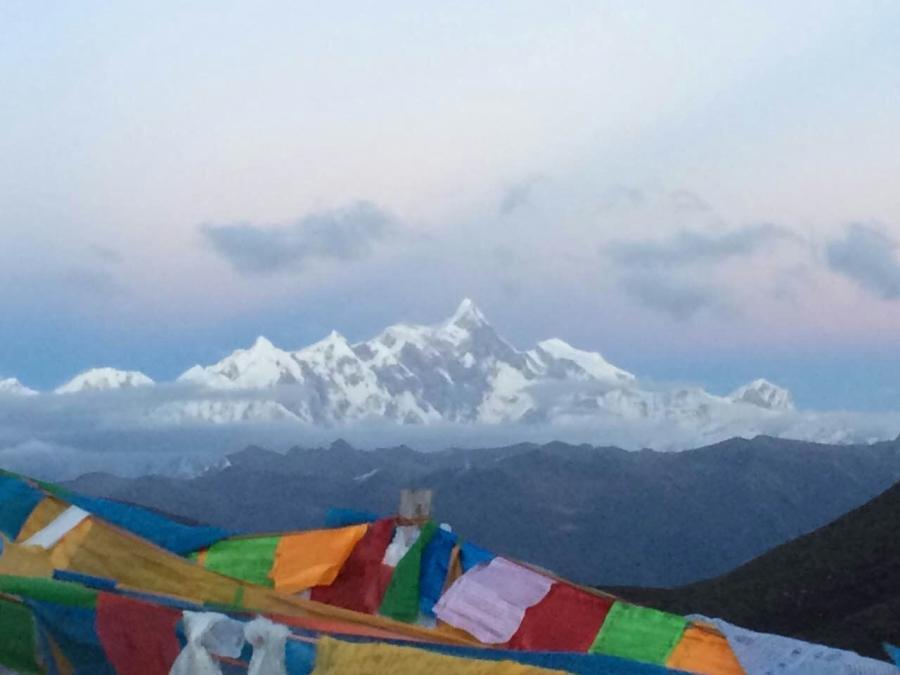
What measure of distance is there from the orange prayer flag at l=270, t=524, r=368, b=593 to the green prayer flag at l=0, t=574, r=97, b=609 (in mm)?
2723

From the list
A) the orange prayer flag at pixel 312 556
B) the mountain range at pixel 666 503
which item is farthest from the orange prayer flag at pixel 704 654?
the mountain range at pixel 666 503

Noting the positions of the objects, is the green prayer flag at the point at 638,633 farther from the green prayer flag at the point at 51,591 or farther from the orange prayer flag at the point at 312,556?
the green prayer flag at the point at 51,591

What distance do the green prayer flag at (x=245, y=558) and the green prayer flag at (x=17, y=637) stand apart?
286 cm

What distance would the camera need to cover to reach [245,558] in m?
8.03

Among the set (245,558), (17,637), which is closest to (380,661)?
(17,637)

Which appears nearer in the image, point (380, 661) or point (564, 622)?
point (380, 661)

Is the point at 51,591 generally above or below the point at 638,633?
above

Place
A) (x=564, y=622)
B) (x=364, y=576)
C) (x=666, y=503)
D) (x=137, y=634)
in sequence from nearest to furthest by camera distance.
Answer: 1. (x=137, y=634)
2. (x=564, y=622)
3. (x=364, y=576)
4. (x=666, y=503)

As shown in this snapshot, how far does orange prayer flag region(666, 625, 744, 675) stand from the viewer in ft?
21.4

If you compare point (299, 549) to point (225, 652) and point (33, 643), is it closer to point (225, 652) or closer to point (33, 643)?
point (33, 643)

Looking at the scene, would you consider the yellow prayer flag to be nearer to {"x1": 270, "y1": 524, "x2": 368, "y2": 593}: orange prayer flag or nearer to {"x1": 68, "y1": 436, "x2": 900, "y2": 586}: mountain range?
{"x1": 270, "y1": 524, "x2": 368, "y2": 593}: orange prayer flag

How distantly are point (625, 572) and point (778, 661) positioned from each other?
536 feet

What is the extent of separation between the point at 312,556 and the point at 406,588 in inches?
26.4

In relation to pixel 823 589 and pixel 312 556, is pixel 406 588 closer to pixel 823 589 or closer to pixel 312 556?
pixel 312 556
